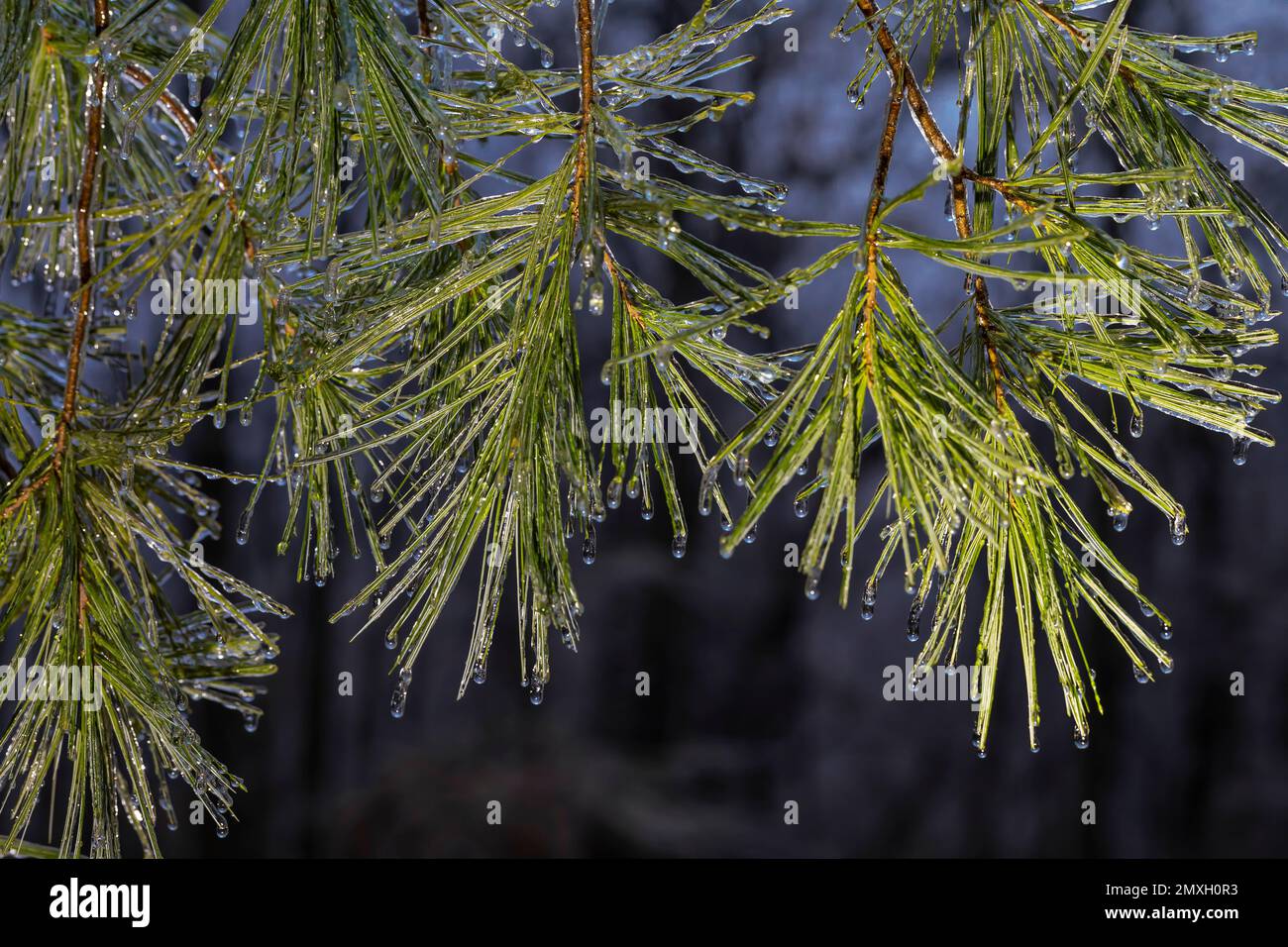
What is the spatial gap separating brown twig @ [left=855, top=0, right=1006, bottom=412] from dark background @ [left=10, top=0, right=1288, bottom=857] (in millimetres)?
1368

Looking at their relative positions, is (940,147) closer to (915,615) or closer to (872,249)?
(872,249)

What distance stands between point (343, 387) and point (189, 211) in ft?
0.42

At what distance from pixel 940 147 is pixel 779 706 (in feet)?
5.23

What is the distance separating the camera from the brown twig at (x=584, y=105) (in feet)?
1.29

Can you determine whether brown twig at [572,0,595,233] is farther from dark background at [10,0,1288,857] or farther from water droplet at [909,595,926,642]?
dark background at [10,0,1288,857]

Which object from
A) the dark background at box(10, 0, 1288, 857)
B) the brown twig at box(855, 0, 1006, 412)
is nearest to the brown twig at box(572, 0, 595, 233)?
the brown twig at box(855, 0, 1006, 412)

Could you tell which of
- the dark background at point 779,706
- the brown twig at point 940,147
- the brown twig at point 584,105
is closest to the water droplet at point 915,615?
the brown twig at point 940,147

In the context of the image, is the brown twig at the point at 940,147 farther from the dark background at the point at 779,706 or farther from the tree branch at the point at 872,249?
the dark background at the point at 779,706

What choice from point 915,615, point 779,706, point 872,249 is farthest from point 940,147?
point 779,706

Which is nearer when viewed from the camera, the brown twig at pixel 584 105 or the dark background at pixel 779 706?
the brown twig at pixel 584 105

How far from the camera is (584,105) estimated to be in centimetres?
39

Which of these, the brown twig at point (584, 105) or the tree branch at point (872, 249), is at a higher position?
the brown twig at point (584, 105)

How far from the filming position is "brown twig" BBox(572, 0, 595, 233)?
15.5 inches

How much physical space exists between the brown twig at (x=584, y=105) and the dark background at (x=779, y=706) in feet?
4.59
